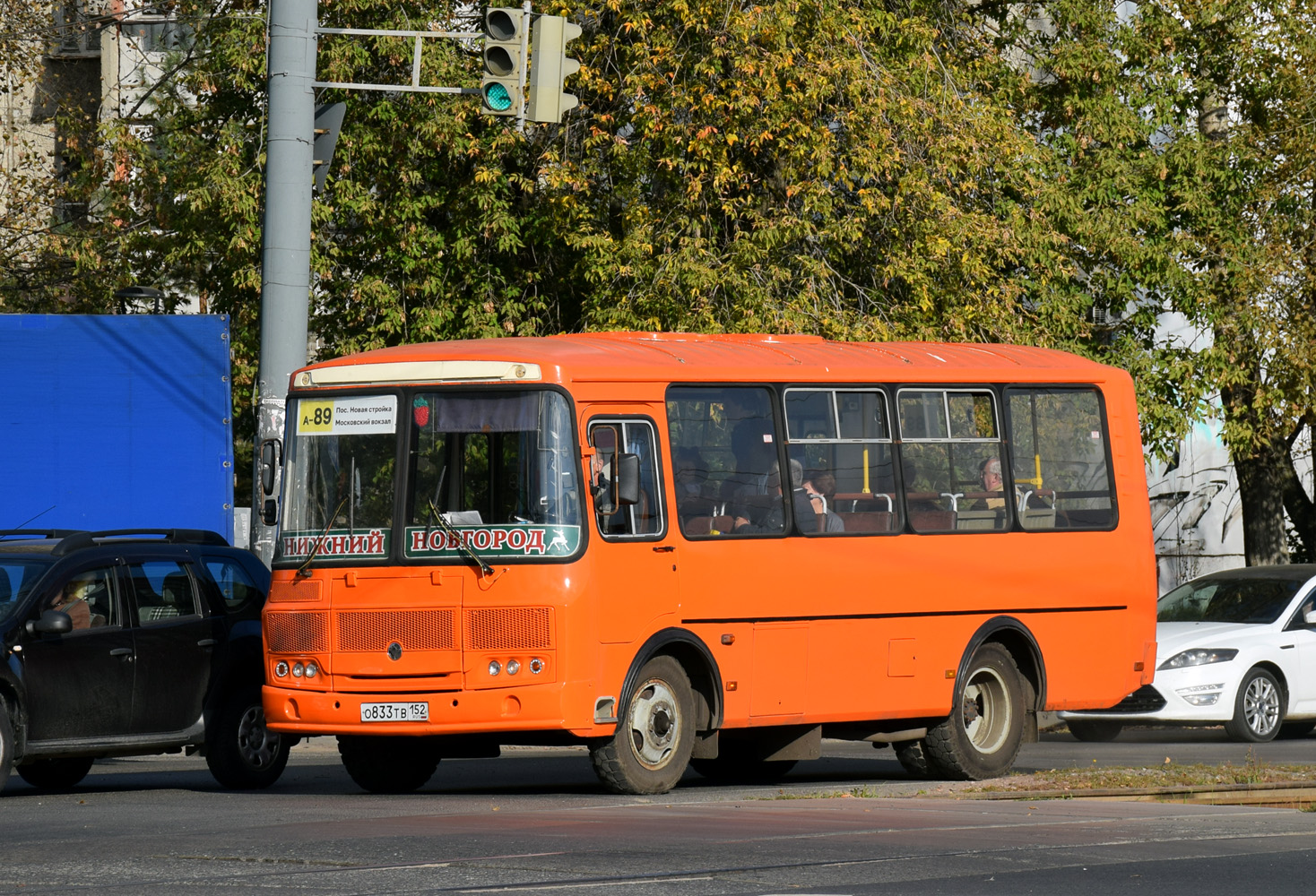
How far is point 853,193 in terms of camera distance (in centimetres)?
2222

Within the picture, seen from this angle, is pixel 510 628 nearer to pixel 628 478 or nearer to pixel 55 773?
pixel 628 478

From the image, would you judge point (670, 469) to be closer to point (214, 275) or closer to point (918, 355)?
point (918, 355)

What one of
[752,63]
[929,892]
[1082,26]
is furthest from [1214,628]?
[929,892]

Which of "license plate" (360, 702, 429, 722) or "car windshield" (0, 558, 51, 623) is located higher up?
"car windshield" (0, 558, 51, 623)

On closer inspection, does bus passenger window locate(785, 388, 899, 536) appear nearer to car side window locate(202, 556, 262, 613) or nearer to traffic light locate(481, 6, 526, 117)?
traffic light locate(481, 6, 526, 117)

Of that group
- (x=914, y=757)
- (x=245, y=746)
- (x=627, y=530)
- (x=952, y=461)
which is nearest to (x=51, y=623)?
(x=245, y=746)

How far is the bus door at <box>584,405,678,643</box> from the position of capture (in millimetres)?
12070

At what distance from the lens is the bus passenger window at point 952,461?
14.1 m

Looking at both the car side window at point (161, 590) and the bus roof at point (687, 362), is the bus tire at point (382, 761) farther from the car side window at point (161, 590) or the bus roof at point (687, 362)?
the bus roof at point (687, 362)

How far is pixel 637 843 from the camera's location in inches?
362

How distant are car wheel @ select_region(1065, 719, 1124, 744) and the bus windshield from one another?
8.35 m

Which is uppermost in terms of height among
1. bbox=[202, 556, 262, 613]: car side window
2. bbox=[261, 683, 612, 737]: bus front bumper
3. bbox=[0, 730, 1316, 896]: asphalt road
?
bbox=[202, 556, 262, 613]: car side window

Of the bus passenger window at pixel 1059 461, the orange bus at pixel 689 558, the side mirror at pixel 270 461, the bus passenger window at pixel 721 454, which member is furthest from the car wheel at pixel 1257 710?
the side mirror at pixel 270 461

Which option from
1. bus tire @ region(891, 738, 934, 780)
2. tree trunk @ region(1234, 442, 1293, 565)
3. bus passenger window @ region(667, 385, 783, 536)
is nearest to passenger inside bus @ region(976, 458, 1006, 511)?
bus tire @ region(891, 738, 934, 780)
